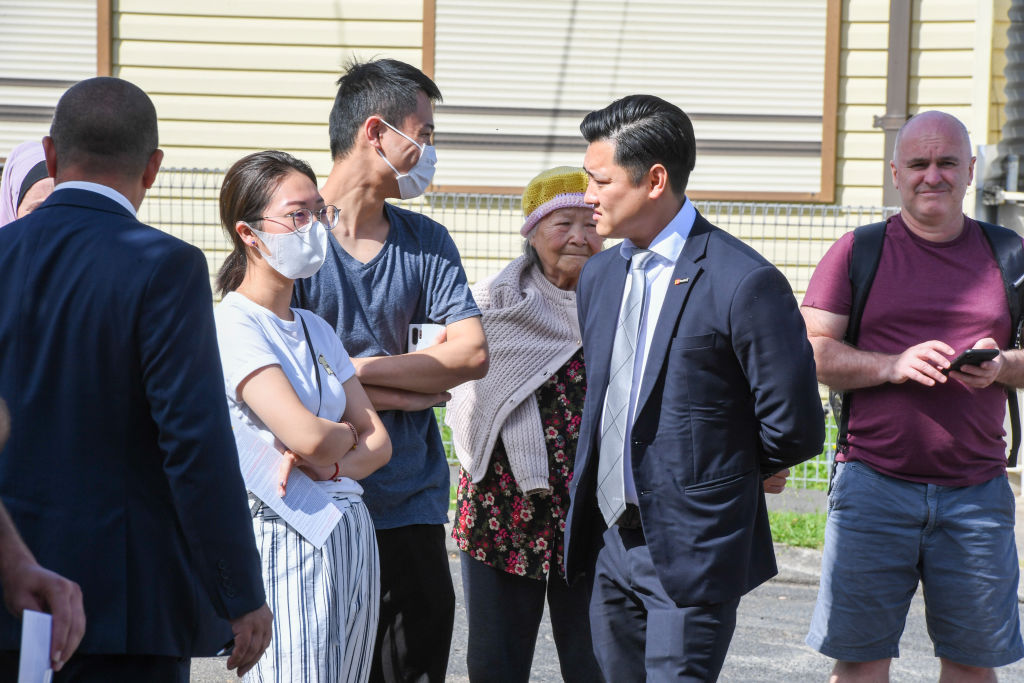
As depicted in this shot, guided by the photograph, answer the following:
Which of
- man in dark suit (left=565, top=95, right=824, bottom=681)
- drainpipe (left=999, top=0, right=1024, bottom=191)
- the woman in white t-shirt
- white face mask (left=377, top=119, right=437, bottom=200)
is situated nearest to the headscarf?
the woman in white t-shirt

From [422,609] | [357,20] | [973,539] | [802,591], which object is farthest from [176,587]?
[357,20]

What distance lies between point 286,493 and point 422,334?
844 mm

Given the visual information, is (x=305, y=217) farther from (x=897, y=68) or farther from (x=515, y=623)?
(x=897, y=68)

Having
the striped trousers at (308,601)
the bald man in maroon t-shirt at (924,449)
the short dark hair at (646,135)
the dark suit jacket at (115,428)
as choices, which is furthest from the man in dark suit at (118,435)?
the bald man in maroon t-shirt at (924,449)

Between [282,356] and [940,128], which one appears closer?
[282,356]

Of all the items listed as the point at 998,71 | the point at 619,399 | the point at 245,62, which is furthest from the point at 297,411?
the point at 245,62

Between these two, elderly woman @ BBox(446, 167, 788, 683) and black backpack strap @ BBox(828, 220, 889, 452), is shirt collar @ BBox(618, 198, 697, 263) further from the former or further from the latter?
black backpack strap @ BBox(828, 220, 889, 452)

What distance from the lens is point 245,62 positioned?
10023 mm

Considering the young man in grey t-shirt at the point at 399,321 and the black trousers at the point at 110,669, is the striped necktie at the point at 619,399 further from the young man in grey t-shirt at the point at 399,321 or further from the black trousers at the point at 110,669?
the black trousers at the point at 110,669

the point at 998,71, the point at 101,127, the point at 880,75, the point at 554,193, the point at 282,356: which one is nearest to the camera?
the point at 101,127

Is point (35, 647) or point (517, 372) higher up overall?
point (517, 372)

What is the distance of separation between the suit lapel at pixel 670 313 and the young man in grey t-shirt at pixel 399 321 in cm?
67

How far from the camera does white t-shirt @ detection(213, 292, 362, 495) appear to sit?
2979mm

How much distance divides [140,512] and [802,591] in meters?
5.13
